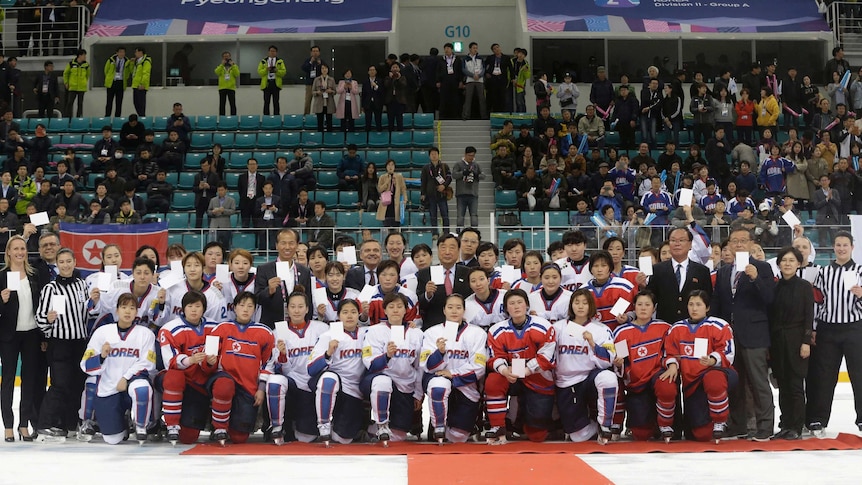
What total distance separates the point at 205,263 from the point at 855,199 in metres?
11.6

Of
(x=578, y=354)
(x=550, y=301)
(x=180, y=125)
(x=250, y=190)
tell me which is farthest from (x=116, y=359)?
(x=180, y=125)

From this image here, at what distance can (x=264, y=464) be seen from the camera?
25.2 ft

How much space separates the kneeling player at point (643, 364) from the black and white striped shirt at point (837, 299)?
1382 millimetres

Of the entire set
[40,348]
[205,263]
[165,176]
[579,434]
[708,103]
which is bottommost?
[579,434]

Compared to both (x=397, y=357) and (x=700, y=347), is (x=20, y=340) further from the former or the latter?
(x=700, y=347)

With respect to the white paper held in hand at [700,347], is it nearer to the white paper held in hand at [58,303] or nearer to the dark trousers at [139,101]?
the white paper held in hand at [58,303]

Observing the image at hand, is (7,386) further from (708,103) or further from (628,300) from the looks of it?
(708,103)

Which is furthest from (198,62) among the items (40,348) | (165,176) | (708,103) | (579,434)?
(579,434)

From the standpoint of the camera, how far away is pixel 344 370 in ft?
29.6

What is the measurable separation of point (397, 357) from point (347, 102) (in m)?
12.9

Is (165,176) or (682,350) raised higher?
(165,176)

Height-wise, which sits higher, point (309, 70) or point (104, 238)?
point (309, 70)

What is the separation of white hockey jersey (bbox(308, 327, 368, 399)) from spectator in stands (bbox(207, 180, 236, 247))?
580 cm

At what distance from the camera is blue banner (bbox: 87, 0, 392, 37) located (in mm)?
24219
